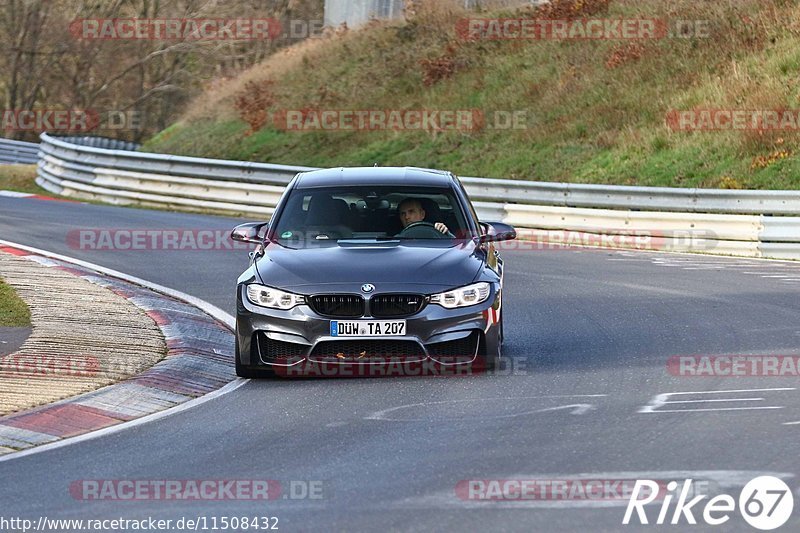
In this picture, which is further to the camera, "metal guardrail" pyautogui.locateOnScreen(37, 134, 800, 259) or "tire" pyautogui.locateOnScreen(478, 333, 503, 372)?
"metal guardrail" pyautogui.locateOnScreen(37, 134, 800, 259)

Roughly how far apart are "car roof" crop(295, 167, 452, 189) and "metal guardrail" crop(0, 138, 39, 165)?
33.2 meters

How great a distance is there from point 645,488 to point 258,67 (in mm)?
37701

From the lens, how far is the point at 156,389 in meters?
9.84

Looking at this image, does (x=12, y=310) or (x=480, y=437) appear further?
(x=12, y=310)

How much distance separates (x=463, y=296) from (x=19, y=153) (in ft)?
118

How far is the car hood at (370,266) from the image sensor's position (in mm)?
10047

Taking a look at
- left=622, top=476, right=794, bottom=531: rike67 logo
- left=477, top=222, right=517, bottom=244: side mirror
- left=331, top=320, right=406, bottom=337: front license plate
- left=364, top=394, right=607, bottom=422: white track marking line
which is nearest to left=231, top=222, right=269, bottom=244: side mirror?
left=331, top=320, right=406, bottom=337: front license plate

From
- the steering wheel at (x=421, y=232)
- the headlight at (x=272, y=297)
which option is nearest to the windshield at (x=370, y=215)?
the steering wheel at (x=421, y=232)

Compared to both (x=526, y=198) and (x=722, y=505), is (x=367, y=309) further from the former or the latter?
(x=526, y=198)

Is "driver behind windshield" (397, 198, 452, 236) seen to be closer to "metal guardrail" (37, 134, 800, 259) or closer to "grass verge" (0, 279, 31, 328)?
"grass verge" (0, 279, 31, 328)

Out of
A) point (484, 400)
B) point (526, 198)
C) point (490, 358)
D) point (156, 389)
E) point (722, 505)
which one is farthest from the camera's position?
point (526, 198)

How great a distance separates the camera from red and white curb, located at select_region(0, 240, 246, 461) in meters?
8.33

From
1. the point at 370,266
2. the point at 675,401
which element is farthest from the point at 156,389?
the point at 675,401

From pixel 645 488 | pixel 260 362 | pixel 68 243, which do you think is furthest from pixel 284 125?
pixel 645 488
